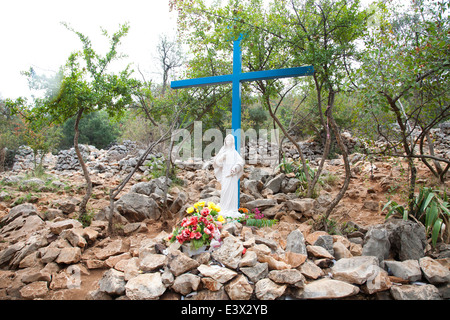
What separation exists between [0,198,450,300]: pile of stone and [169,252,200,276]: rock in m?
0.01

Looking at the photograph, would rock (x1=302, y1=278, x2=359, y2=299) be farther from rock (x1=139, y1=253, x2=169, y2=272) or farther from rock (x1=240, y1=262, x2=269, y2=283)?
rock (x1=139, y1=253, x2=169, y2=272)

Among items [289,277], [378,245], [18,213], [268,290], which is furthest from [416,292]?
[18,213]

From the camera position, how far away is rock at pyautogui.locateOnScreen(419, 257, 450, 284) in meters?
2.60

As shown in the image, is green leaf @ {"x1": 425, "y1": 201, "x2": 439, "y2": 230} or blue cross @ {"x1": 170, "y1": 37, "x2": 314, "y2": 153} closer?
green leaf @ {"x1": 425, "y1": 201, "x2": 439, "y2": 230}

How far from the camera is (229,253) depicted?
9.95ft

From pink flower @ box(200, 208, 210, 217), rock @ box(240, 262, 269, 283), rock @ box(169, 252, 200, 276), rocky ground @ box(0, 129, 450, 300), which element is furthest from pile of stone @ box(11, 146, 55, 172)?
rock @ box(240, 262, 269, 283)

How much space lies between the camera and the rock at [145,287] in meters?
2.63

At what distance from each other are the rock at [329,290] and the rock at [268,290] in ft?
0.78

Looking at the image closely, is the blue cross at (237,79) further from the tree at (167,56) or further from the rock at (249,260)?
the tree at (167,56)

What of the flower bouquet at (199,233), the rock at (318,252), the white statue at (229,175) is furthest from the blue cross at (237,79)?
the rock at (318,252)

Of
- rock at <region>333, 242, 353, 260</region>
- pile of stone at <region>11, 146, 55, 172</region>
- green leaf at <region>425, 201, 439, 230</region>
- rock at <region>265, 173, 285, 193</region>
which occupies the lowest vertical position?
rock at <region>333, 242, 353, 260</region>
